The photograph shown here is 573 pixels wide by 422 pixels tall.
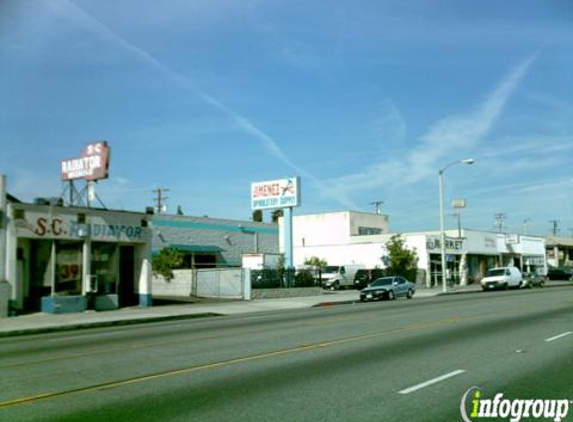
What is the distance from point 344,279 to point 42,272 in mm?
29747

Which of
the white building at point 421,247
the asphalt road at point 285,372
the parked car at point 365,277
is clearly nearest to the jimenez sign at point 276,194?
the parked car at point 365,277

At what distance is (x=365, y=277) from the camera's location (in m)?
54.2

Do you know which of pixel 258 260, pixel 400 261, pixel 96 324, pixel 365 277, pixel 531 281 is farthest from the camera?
pixel 400 261

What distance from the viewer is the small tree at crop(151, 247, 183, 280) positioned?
1703 inches

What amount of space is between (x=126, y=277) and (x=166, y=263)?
36.4 ft

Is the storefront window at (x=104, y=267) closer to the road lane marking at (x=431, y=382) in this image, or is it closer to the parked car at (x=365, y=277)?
the road lane marking at (x=431, y=382)

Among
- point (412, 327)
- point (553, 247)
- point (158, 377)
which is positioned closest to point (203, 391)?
point (158, 377)

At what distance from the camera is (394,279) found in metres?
39.0

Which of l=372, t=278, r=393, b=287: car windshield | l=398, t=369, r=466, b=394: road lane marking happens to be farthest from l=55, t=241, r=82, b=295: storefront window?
l=398, t=369, r=466, b=394: road lane marking

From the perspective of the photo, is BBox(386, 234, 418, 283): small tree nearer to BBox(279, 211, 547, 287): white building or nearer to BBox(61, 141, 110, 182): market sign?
BBox(279, 211, 547, 287): white building

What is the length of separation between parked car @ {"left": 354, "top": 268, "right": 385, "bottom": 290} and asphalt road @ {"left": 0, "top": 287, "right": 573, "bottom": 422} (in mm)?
35295

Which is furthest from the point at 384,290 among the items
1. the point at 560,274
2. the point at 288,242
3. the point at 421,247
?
the point at 560,274

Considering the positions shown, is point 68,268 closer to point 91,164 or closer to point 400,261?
point 91,164

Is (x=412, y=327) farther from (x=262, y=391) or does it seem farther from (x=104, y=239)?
(x=104, y=239)
